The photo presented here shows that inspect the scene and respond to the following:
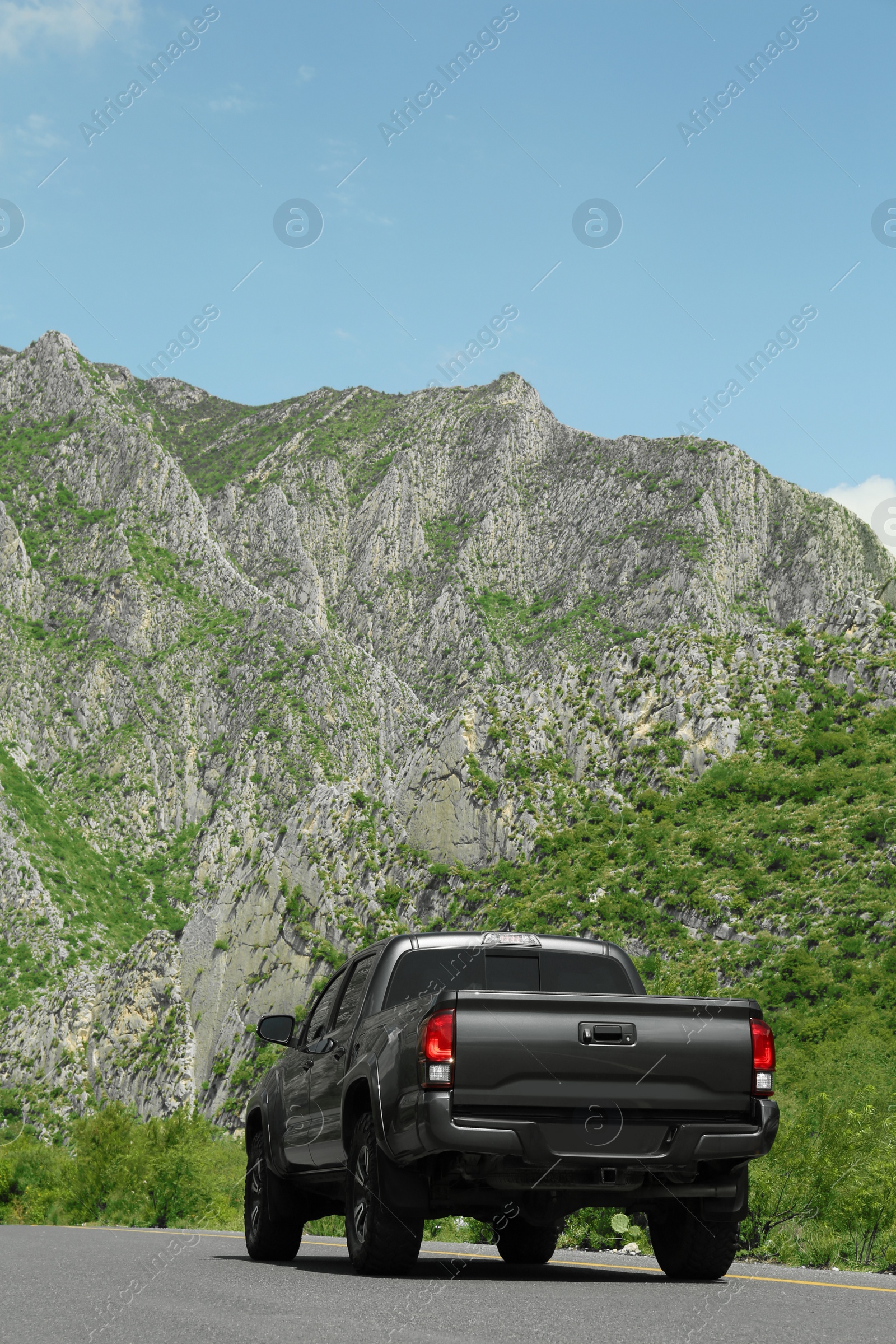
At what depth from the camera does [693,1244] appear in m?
8.85

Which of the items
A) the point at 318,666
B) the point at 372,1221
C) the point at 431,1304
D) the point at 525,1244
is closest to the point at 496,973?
the point at 372,1221

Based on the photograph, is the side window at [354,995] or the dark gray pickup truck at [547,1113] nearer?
the dark gray pickup truck at [547,1113]

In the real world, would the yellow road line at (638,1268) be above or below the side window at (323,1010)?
below

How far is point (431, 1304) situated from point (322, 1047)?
2.54 metres

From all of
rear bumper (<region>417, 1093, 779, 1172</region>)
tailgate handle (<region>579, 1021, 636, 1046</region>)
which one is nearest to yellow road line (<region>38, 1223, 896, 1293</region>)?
rear bumper (<region>417, 1093, 779, 1172</region>)

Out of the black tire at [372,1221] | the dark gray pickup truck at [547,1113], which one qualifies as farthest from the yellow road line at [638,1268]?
the black tire at [372,1221]

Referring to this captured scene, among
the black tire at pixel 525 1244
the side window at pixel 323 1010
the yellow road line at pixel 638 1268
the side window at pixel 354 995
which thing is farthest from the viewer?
the black tire at pixel 525 1244

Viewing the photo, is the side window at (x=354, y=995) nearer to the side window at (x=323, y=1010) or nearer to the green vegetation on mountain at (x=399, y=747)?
the side window at (x=323, y=1010)

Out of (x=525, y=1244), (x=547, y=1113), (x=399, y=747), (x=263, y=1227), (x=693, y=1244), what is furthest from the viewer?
(x=399, y=747)

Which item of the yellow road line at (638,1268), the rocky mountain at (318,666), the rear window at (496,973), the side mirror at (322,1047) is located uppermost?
the rocky mountain at (318,666)

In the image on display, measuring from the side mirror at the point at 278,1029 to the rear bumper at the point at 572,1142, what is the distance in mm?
2763

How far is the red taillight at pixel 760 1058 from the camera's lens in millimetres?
8148

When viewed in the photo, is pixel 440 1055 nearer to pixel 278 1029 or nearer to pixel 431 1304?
pixel 431 1304

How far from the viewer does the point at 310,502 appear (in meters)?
169
